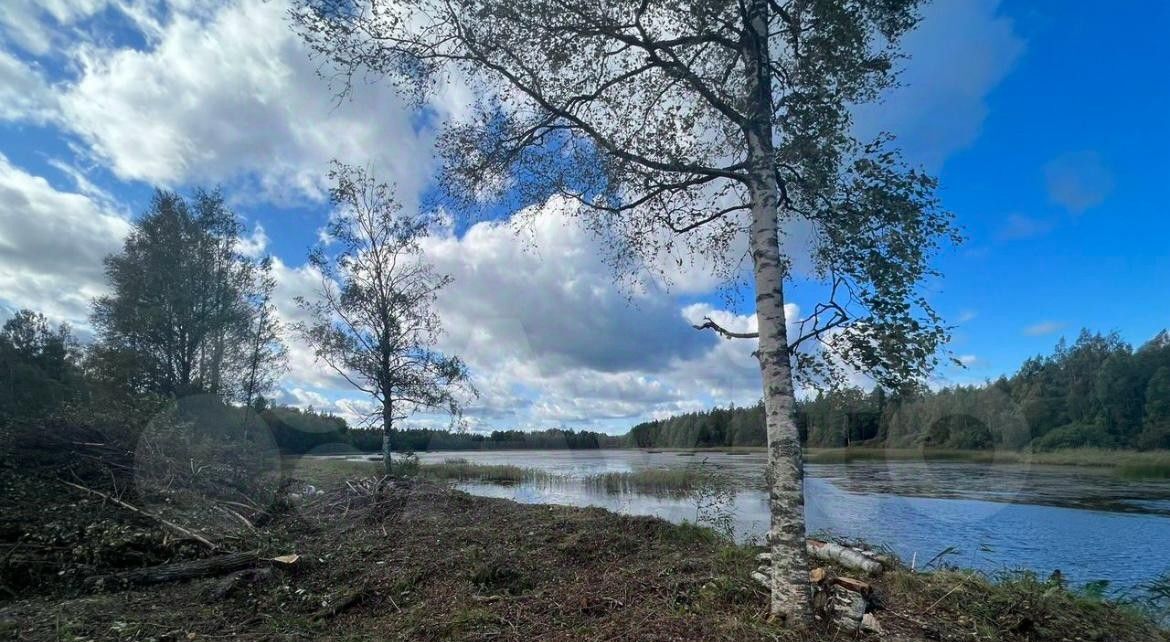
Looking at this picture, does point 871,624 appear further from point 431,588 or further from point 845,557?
point 431,588

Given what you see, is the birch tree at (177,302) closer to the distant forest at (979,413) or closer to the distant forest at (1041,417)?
the distant forest at (979,413)

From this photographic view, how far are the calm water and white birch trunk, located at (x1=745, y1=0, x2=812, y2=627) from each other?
16.4ft

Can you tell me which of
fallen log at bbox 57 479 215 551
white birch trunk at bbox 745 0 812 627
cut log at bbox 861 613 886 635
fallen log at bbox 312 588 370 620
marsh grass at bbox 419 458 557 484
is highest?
white birch trunk at bbox 745 0 812 627

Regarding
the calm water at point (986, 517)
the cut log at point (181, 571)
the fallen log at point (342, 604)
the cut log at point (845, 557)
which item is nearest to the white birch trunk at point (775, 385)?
the cut log at point (845, 557)

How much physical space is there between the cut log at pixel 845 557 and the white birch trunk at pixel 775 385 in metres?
2.23

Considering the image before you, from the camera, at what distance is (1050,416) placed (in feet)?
172

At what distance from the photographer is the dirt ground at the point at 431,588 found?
15.5 feet

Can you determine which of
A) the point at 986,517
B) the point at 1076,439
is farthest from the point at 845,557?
the point at 1076,439

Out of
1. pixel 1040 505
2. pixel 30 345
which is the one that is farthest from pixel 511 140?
pixel 30 345

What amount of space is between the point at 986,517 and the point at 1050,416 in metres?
48.5

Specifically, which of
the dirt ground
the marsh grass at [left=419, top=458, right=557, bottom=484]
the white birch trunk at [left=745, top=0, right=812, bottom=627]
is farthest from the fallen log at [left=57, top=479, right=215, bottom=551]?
the marsh grass at [left=419, top=458, right=557, bottom=484]

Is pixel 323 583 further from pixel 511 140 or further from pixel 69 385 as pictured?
pixel 69 385

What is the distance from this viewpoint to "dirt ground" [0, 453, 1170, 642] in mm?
4719

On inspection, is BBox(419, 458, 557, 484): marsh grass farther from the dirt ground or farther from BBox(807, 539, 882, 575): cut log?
BBox(807, 539, 882, 575): cut log
